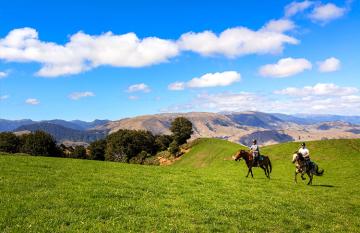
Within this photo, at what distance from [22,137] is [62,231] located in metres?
166

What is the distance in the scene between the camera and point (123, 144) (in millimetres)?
168500

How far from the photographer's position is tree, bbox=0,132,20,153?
163 metres

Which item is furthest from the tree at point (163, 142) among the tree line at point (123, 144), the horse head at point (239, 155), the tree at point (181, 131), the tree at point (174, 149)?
the horse head at point (239, 155)

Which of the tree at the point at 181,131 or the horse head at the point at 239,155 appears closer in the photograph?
the horse head at the point at 239,155

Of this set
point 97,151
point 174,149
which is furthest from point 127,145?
point 174,149

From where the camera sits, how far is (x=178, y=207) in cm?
2419

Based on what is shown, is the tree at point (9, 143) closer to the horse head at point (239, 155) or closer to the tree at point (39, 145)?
the tree at point (39, 145)

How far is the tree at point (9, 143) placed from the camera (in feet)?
535

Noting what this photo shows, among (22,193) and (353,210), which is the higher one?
(22,193)

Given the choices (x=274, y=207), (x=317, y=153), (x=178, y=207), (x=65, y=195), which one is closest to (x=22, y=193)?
(x=65, y=195)

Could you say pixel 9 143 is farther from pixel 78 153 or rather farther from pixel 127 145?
pixel 127 145

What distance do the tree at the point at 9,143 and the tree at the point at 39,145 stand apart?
3.29 meters

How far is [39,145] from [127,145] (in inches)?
1491

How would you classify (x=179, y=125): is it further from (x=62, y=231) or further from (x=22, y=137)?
(x=62, y=231)
